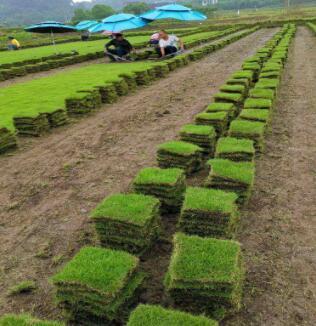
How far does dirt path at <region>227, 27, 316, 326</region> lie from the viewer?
15.3 ft

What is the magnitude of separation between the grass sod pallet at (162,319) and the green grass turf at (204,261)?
50 cm

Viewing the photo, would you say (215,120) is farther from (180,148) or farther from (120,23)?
(120,23)

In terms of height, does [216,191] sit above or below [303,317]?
above

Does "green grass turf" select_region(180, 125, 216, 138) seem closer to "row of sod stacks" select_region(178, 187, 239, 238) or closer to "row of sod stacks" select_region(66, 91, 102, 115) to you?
"row of sod stacks" select_region(178, 187, 239, 238)

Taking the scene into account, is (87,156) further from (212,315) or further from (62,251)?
(212,315)

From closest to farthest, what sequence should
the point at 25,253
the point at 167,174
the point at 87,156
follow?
the point at 25,253 < the point at 167,174 < the point at 87,156

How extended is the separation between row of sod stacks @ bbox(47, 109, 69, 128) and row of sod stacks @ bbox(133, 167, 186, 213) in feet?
20.0

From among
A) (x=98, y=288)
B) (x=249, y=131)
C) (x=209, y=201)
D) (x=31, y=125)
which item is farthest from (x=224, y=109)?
(x=98, y=288)

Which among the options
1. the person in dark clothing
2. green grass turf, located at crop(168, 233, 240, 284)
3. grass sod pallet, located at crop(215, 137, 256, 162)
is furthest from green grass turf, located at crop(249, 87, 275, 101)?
the person in dark clothing

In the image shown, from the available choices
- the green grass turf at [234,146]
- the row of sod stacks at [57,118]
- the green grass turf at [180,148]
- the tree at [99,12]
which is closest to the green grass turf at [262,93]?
the green grass turf at [234,146]

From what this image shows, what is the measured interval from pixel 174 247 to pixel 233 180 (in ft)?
6.77

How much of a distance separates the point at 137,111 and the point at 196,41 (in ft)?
73.4

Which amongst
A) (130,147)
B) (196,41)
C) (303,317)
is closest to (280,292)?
(303,317)

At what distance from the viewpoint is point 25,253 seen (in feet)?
19.2
